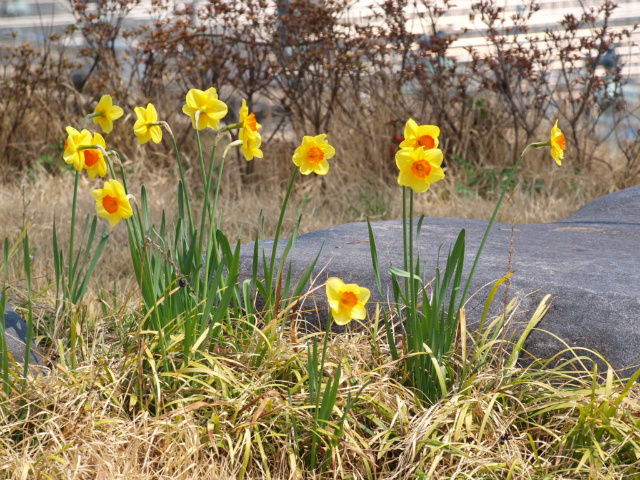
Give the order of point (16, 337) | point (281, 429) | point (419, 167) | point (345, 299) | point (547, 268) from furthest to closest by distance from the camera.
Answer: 1. point (547, 268)
2. point (16, 337)
3. point (281, 429)
4. point (419, 167)
5. point (345, 299)

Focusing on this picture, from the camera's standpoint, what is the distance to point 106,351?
80.4 inches

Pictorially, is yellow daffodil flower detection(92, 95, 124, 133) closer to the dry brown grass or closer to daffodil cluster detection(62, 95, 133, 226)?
daffodil cluster detection(62, 95, 133, 226)

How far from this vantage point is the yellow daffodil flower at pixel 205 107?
186cm

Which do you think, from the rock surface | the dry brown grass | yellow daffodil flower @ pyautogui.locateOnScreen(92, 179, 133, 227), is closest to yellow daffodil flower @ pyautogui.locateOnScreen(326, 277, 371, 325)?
the dry brown grass

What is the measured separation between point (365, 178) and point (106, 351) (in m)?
3.80

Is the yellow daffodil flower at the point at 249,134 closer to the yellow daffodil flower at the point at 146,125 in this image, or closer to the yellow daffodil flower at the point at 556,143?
the yellow daffodil flower at the point at 146,125

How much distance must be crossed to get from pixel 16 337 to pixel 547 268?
1.73 meters

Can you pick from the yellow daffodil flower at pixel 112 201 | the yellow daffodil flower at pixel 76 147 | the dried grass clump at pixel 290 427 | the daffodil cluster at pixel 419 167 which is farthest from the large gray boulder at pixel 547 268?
the yellow daffodil flower at pixel 76 147

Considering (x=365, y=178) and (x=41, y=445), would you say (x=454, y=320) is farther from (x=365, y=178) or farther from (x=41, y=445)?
(x=365, y=178)

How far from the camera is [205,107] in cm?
189

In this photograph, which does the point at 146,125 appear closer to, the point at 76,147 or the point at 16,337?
the point at 76,147

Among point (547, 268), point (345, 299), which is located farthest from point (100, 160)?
point (547, 268)

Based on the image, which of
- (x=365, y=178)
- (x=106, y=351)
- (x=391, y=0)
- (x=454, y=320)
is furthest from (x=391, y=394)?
(x=391, y=0)

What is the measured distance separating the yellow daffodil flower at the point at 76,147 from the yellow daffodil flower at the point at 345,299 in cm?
79
